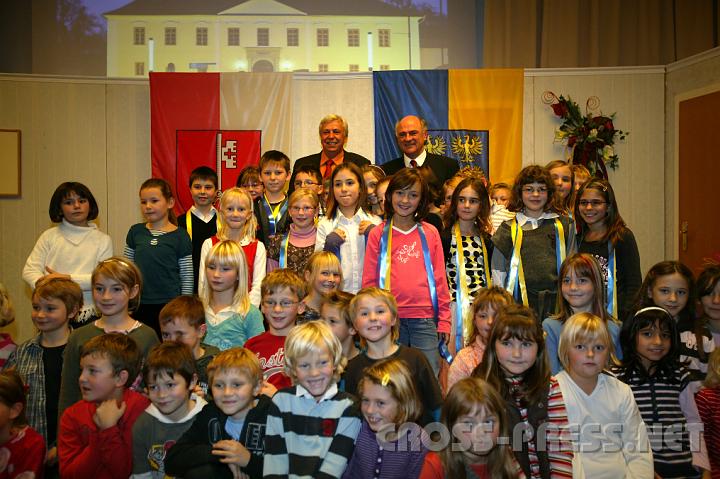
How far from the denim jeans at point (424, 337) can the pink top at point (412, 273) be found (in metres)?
0.04

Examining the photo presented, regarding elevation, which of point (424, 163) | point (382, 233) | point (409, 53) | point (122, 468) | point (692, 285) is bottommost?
point (122, 468)

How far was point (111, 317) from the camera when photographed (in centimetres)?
369

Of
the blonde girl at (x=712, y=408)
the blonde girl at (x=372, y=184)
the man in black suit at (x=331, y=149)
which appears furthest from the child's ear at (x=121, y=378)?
the blonde girl at (x=712, y=408)

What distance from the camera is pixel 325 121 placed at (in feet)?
18.5

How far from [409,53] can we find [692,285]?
4.76 metres

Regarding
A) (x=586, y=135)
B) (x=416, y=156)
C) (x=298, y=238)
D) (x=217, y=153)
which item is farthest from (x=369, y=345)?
(x=586, y=135)

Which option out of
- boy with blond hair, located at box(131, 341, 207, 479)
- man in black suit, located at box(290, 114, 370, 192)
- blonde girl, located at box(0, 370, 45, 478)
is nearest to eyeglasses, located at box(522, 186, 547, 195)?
man in black suit, located at box(290, 114, 370, 192)

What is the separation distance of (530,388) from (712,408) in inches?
38.2

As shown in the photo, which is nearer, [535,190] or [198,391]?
[198,391]

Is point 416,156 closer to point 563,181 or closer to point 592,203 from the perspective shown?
point 563,181

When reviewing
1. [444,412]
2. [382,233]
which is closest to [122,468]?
[444,412]

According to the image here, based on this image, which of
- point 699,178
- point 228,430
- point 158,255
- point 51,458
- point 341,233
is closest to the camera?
point 228,430

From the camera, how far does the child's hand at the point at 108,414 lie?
3.08m

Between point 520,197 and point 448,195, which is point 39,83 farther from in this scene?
point 520,197
